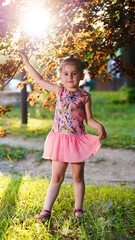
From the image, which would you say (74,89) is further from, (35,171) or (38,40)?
(35,171)

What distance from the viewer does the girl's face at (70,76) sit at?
8.44 ft

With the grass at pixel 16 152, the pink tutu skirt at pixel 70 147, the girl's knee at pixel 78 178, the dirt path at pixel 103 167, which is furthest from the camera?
the grass at pixel 16 152

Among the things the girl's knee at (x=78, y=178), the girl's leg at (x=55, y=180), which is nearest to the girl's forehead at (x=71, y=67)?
the girl's leg at (x=55, y=180)

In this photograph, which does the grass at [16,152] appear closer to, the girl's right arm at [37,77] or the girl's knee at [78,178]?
the girl's knee at [78,178]

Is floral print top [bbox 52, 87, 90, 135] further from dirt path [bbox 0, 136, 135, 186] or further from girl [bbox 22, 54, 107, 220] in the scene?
dirt path [bbox 0, 136, 135, 186]

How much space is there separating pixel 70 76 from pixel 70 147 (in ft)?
2.02

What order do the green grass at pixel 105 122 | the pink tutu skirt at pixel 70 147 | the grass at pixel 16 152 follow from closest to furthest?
the pink tutu skirt at pixel 70 147 → the grass at pixel 16 152 → the green grass at pixel 105 122

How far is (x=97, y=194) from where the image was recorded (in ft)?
11.1

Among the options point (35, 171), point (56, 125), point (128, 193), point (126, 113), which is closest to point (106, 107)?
point (126, 113)

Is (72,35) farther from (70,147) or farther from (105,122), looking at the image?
(105,122)

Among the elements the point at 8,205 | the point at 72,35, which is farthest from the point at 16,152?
the point at 72,35

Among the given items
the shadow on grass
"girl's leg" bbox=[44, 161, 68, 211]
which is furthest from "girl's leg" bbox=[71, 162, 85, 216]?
the shadow on grass

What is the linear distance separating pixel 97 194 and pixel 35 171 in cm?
150

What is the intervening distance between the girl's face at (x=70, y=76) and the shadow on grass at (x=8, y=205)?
1.27 metres
